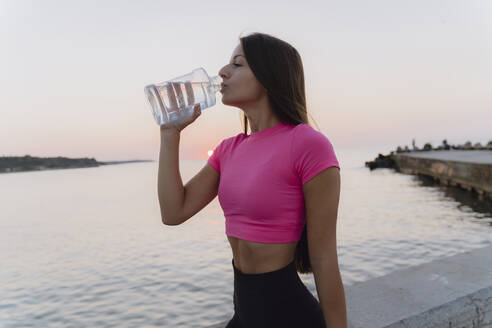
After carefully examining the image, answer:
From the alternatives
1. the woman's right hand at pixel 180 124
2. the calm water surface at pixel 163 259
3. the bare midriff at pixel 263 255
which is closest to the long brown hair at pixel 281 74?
the bare midriff at pixel 263 255

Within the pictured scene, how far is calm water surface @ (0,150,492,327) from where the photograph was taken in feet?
28.2

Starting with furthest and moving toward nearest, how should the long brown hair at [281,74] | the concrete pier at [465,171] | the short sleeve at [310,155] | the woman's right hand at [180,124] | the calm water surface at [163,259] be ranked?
the concrete pier at [465,171] → the calm water surface at [163,259] → the woman's right hand at [180,124] → the long brown hair at [281,74] → the short sleeve at [310,155]

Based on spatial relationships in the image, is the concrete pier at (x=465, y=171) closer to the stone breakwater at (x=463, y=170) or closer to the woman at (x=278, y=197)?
the stone breakwater at (x=463, y=170)

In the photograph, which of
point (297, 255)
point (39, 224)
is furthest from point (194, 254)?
point (39, 224)

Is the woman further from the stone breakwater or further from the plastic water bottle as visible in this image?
the stone breakwater

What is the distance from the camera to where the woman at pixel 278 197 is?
134 centimetres

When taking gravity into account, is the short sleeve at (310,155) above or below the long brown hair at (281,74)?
below

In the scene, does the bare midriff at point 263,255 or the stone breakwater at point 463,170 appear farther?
the stone breakwater at point 463,170

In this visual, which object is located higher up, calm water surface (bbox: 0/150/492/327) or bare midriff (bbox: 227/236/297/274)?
bare midriff (bbox: 227/236/297/274)

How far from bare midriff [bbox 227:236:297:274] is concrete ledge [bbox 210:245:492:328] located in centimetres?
114

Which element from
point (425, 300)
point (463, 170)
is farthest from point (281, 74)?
point (463, 170)

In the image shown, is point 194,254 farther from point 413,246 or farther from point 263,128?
point 263,128

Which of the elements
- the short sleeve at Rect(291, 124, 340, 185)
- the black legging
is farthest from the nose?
the black legging

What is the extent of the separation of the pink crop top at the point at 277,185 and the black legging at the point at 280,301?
15 cm
